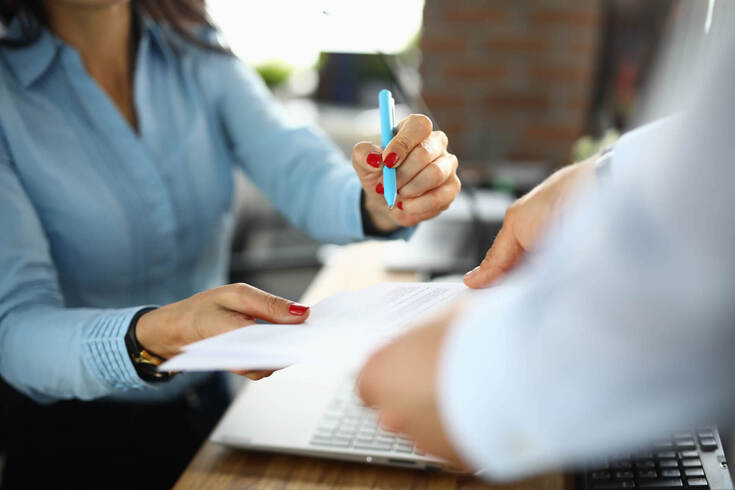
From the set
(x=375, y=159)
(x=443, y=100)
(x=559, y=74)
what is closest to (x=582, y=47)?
(x=559, y=74)

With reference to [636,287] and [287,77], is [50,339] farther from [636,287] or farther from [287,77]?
[287,77]

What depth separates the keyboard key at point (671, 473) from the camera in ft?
2.04

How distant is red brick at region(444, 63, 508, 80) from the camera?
2.00m

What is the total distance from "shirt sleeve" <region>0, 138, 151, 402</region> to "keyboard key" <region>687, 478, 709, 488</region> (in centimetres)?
58

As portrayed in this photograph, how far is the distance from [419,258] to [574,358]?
0.96 meters

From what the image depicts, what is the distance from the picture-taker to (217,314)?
2.06 ft

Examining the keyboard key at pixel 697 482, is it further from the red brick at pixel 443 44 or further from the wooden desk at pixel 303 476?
the red brick at pixel 443 44

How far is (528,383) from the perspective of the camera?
1.27 feet

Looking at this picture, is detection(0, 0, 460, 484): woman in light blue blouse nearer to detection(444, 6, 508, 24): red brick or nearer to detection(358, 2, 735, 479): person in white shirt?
detection(358, 2, 735, 479): person in white shirt

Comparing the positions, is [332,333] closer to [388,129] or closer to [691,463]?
[388,129]

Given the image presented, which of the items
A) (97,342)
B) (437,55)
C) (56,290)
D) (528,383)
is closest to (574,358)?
(528,383)

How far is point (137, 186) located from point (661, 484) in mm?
836

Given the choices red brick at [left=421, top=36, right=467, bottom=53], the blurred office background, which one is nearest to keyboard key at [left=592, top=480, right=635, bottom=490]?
the blurred office background

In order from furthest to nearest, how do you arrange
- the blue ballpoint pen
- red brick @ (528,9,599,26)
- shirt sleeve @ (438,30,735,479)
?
red brick @ (528,9,599,26), the blue ballpoint pen, shirt sleeve @ (438,30,735,479)
